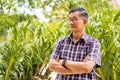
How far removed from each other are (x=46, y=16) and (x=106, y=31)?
532 centimetres

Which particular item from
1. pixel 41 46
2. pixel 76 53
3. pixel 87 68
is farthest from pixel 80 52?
pixel 41 46

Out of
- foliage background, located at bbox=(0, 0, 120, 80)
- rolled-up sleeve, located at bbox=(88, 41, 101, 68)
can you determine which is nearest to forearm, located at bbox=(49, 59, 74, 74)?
rolled-up sleeve, located at bbox=(88, 41, 101, 68)

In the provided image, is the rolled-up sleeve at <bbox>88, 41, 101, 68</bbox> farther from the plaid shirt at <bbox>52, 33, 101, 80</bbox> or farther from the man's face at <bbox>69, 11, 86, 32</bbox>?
the man's face at <bbox>69, 11, 86, 32</bbox>

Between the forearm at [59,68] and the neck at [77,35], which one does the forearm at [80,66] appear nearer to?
the forearm at [59,68]

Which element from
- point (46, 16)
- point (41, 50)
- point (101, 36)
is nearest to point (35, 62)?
point (41, 50)

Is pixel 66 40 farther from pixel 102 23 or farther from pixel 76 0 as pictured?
pixel 76 0

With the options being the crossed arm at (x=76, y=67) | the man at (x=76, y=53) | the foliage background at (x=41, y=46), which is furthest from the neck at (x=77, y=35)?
the foliage background at (x=41, y=46)

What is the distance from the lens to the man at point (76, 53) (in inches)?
67.7

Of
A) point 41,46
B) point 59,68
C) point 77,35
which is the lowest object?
point 41,46

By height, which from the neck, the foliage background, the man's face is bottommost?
the foliage background

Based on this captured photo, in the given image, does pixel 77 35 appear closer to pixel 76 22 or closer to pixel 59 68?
pixel 76 22

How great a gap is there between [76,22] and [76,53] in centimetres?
18

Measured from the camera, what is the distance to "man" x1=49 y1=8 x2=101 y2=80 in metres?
1.72

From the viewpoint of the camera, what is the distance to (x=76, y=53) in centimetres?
177
